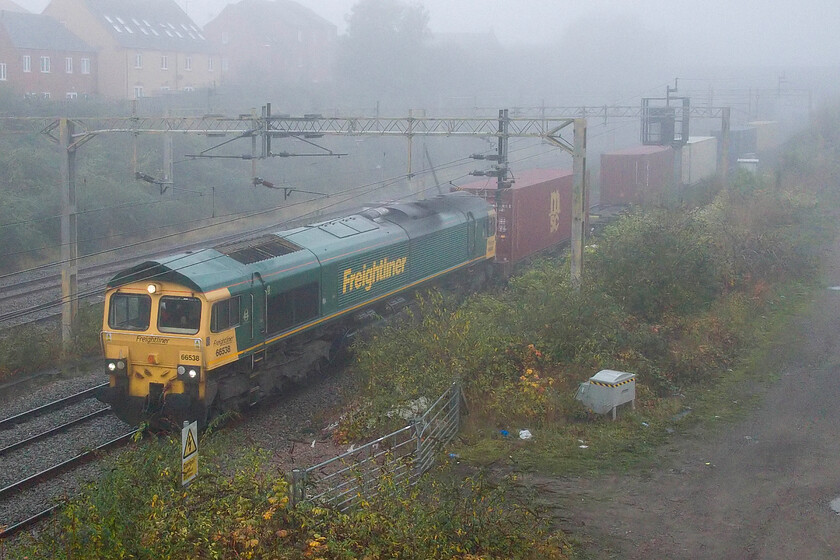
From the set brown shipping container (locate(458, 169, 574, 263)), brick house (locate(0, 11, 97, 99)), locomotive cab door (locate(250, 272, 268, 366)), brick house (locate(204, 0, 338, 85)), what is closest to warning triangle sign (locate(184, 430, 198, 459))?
locomotive cab door (locate(250, 272, 268, 366))

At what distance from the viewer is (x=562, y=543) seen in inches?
338

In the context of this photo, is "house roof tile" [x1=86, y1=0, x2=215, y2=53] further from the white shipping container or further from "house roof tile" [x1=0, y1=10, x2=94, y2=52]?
the white shipping container

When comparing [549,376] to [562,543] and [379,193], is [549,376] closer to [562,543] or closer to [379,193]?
[562,543]

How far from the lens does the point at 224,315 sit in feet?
43.5

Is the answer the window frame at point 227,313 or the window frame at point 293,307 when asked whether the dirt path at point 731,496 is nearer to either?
the window frame at point 227,313

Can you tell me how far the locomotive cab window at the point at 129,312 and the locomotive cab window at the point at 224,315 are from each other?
1087 mm

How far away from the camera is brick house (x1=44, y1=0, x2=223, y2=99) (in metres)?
54.5

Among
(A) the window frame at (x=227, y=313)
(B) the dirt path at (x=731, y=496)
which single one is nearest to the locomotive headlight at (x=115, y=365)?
(A) the window frame at (x=227, y=313)

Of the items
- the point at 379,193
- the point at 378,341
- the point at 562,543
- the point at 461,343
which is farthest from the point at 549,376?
the point at 379,193

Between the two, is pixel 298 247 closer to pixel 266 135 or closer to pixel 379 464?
pixel 266 135

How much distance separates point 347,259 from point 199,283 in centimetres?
412

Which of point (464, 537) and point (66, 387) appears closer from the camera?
point (464, 537)

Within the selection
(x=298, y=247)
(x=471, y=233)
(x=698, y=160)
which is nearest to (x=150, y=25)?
(x=698, y=160)

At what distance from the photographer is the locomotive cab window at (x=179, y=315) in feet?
42.5
